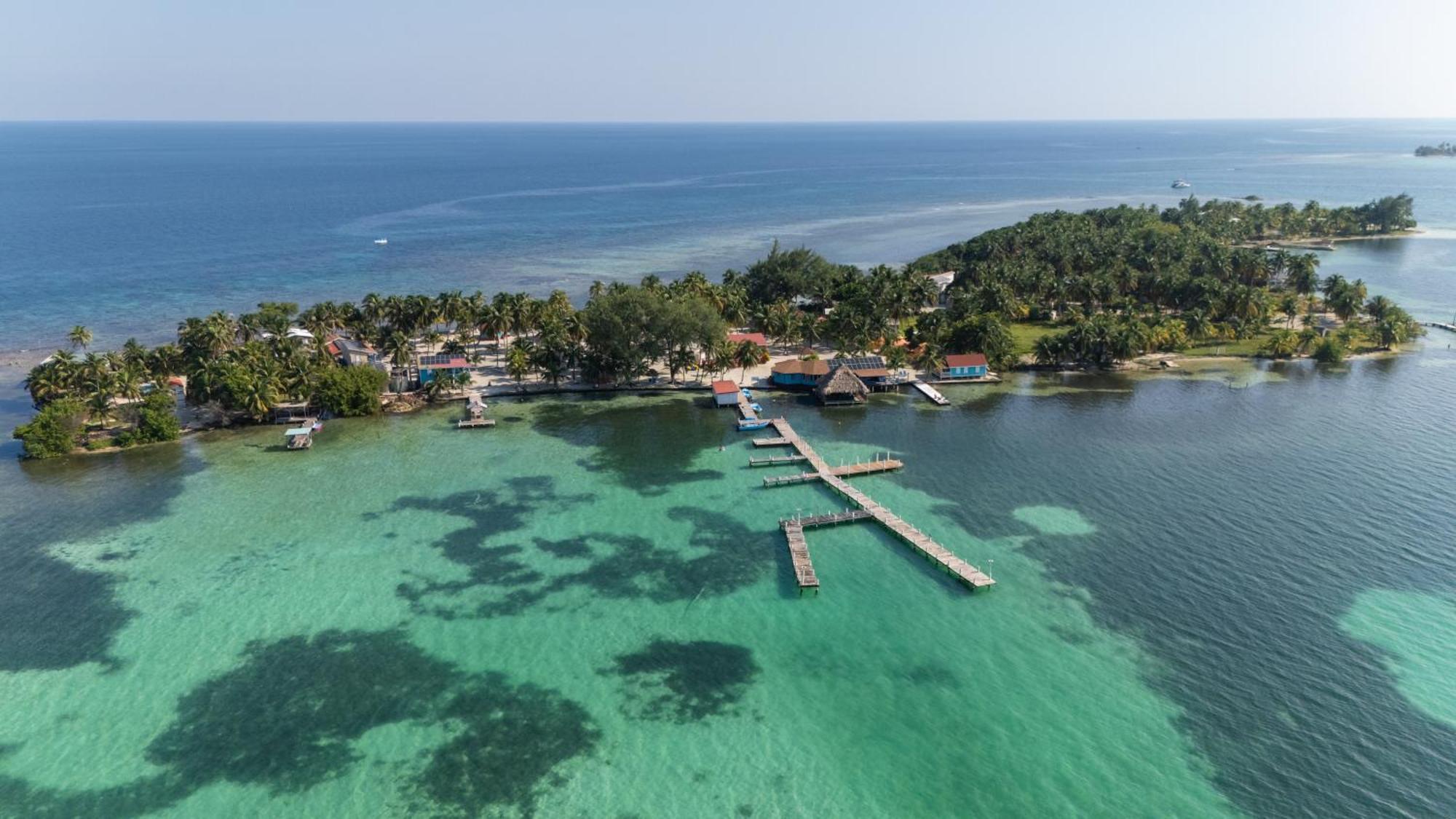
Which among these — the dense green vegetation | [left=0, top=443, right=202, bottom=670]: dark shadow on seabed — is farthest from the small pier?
[left=0, top=443, right=202, bottom=670]: dark shadow on seabed

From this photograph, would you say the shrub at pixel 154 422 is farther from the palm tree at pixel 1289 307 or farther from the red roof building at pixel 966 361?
the palm tree at pixel 1289 307

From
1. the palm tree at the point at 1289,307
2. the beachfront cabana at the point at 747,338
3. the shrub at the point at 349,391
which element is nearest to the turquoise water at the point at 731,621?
the shrub at the point at 349,391

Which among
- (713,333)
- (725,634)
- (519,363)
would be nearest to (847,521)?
(725,634)

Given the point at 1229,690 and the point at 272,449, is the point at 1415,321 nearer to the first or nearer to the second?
the point at 1229,690

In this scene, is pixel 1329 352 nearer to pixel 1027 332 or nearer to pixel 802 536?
pixel 1027 332

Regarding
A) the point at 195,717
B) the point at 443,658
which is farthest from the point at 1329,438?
the point at 195,717

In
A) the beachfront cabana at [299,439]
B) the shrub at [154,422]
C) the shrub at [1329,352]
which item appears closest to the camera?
the beachfront cabana at [299,439]

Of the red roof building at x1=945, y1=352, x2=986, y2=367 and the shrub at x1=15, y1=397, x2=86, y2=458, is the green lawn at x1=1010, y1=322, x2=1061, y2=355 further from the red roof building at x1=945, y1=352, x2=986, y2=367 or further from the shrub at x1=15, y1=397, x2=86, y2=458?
the shrub at x1=15, y1=397, x2=86, y2=458
